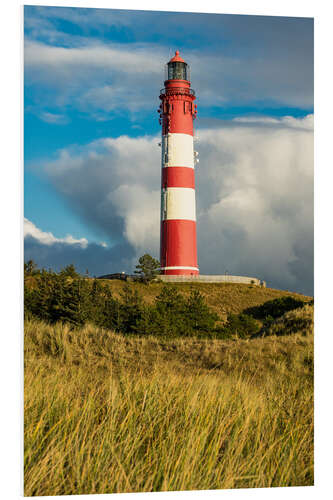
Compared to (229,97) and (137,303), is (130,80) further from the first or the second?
(137,303)

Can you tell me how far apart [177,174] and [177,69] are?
4.24m

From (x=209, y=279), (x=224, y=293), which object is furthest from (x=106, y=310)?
(x=224, y=293)

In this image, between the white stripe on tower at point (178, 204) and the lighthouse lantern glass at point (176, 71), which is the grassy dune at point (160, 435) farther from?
the lighthouse lantern glass at point (176, 71)

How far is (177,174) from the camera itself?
2130 centimetres

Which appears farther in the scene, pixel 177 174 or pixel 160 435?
pixel 177 174

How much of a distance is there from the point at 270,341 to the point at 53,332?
3575 millimetres

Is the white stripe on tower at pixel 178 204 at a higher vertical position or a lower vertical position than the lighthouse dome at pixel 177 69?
lower

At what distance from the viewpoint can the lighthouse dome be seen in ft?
69.1

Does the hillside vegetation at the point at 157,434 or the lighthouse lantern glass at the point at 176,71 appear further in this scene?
the lighthouse lantern glass at the point at 176,71

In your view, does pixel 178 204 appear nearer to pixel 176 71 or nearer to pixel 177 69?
pixel 176 71

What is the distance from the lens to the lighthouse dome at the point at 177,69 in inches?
829

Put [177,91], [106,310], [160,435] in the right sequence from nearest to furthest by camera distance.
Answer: [160,435]
[106,310]
[177,91]

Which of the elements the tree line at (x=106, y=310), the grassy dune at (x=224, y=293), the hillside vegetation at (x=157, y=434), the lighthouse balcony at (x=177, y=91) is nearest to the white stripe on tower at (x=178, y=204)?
the grassy dune at (x=224, y=293)

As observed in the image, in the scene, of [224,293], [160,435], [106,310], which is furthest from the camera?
[224,293]
